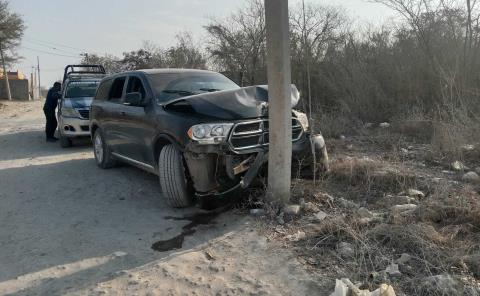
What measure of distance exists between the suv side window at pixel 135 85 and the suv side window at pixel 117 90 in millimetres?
402

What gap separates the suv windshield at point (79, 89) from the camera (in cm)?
1212

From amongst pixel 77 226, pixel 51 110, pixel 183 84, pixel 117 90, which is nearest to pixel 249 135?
pixel 183 84

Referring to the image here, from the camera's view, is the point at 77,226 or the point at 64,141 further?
the point at 64,141

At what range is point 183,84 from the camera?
652 centimetres

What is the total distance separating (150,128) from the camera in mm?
5938

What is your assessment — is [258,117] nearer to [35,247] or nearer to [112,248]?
[112,248]

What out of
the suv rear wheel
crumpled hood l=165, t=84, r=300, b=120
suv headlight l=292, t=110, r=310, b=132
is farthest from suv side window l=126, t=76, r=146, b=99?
the suv rear wheel

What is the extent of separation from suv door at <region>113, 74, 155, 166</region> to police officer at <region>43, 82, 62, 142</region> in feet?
20.8

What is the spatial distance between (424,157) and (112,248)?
5245 mm

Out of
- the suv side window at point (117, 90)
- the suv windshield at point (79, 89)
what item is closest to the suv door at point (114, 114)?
the suv side window at point (117, 90)

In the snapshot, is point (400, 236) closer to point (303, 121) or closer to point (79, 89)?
point (303, 121)

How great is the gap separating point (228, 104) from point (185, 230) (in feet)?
5.02

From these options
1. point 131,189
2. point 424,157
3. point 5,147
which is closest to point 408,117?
point 424,157

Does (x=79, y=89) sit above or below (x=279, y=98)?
above
